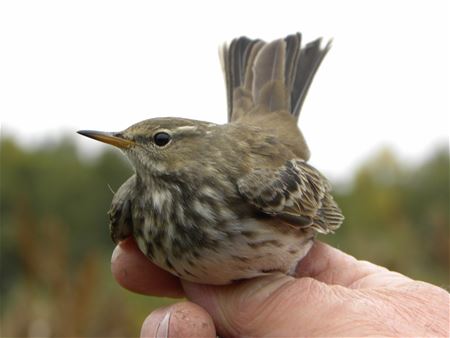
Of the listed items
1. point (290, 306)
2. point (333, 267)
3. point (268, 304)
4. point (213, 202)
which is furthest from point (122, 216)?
point (333, 267)

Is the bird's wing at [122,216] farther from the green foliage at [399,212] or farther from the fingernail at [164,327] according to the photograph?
the green foliage at [399,212]

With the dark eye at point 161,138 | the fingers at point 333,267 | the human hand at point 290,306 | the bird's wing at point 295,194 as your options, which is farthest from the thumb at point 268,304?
the dark eye at point 161,138

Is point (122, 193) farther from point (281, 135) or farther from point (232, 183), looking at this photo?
point (281, 135)

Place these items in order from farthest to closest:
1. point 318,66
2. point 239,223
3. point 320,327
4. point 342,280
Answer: point 318,66 < point 342,280 < point 239,223 < point 320,327

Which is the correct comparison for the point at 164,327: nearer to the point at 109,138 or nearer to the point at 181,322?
the point at 181,322

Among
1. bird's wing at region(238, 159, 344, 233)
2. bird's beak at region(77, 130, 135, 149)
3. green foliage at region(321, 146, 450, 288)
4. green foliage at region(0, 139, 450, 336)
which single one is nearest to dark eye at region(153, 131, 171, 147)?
bird's beak at region(77, 130, 135, 149)

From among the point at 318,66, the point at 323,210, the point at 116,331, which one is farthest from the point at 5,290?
the point at 323,210

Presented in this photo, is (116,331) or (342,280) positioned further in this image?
(116,331)
